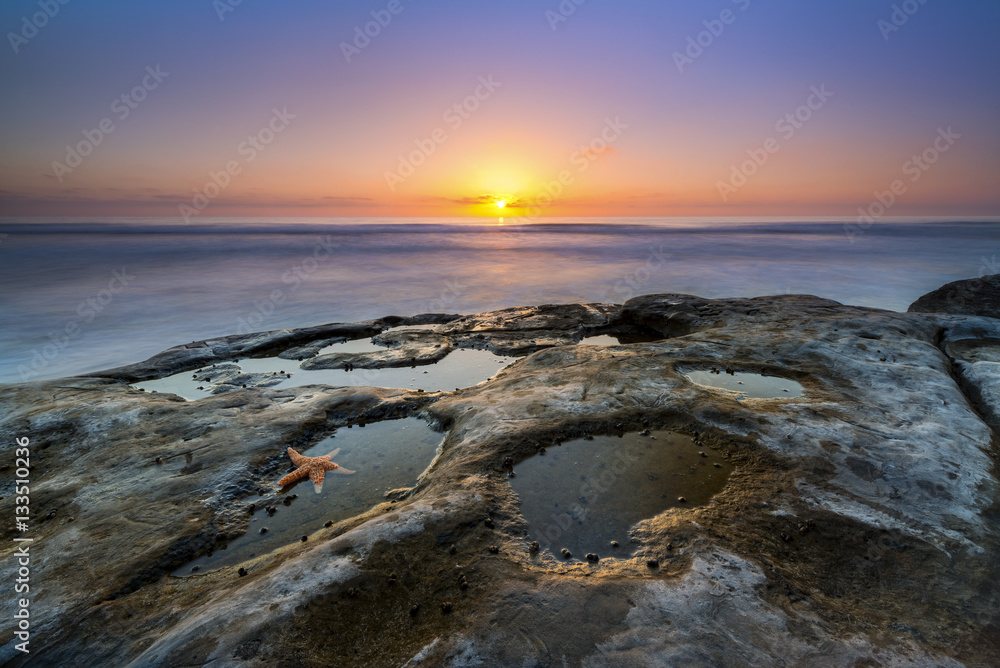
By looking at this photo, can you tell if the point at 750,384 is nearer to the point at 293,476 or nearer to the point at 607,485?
the point at 607,485

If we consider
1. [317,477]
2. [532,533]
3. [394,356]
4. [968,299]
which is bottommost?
[532,533]

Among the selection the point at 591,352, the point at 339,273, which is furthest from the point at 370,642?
the point at 339,273

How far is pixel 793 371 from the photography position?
1076 centimetres

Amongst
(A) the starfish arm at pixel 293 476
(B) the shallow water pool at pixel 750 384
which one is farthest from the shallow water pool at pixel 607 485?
(A) the starfish arm at pixel 293 476

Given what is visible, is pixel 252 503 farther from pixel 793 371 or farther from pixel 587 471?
pixel 793 371

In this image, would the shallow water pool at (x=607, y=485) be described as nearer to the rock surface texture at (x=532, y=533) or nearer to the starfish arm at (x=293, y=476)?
the rock surface texture at (x=532, y=533)

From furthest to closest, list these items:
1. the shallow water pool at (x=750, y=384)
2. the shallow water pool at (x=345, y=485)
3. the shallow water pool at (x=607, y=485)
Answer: the shallow water pool at (x=750, y=384)
the shallow water pool at (x=345, y=485)
the shallow water pool at (x=607, y=485)

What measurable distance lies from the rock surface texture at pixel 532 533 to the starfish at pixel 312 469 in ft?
1.18

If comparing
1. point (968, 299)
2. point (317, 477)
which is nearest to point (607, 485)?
point (317, 477)

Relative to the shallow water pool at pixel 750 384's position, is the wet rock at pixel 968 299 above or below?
above
